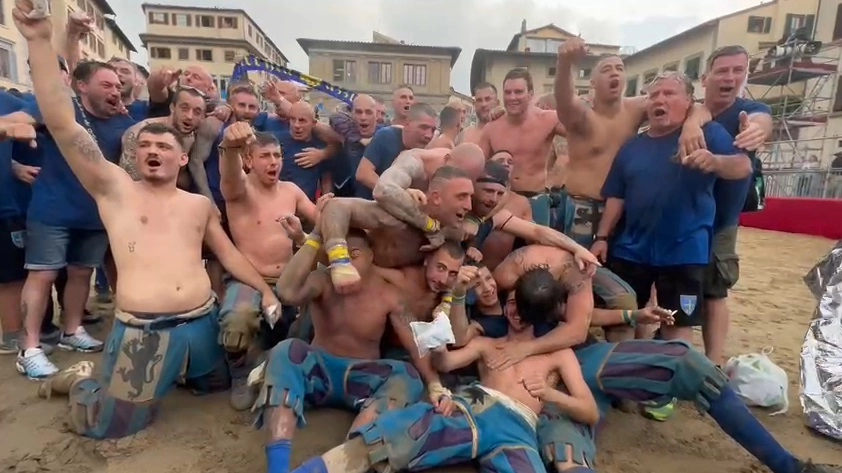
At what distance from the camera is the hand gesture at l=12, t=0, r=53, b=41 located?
2.21 meters

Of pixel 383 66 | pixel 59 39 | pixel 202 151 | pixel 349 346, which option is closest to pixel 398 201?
pixel 349 346

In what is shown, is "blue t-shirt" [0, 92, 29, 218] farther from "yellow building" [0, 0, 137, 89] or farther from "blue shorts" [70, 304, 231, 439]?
"blue shorts" [70, 304, 231, 439]

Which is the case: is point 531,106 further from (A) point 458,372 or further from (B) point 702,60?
(B) point 702,60

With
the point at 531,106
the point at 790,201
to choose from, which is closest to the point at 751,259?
the point at 790,201

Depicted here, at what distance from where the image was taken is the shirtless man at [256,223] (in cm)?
294

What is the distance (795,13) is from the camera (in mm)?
24969

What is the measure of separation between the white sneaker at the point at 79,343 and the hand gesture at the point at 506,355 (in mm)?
2849

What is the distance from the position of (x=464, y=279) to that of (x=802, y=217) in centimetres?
1211

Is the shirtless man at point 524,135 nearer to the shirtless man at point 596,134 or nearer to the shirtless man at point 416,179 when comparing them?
the shirtless man at point 596,134

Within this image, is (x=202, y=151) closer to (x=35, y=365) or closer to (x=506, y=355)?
(x=35, y=365)

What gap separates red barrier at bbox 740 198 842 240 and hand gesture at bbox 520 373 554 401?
1001cm

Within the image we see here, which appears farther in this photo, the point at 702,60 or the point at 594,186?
the point at 702,60

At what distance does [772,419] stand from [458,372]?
188 cm

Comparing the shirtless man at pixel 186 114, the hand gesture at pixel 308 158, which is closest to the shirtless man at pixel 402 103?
the hand gesture at pixel 308 158
